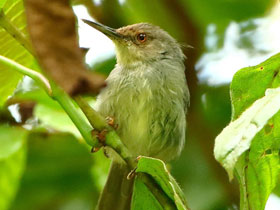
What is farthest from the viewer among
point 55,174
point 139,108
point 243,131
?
point 139,108

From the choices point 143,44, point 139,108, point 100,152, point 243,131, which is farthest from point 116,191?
point 243,131

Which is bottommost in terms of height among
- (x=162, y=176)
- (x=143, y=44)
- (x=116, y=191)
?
(x=162, y=176)

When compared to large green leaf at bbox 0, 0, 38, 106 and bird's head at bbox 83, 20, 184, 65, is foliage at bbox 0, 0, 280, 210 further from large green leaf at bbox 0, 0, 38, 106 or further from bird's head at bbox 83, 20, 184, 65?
large green leaf at bbox 0, 0, 38, 106

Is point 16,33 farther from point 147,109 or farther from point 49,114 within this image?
point 147,109

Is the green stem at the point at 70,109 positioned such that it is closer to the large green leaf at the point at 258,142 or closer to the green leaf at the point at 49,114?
the large green leaf at the point at 258,142

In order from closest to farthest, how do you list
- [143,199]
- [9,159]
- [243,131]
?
[243,131], [143,199], [9,159]

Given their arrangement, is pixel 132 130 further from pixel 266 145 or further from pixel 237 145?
pixel 237 145
